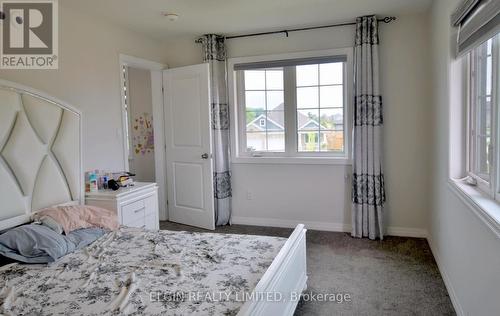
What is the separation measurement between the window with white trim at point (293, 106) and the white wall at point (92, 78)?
146cm

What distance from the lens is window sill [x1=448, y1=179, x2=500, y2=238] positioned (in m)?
1.68

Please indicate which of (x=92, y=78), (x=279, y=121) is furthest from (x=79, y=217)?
(x=279, y=121)

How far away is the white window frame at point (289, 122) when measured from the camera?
13.4 ft

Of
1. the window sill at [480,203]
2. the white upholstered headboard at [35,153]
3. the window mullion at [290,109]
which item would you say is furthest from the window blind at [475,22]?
the white upholstered headboard at [35,153]

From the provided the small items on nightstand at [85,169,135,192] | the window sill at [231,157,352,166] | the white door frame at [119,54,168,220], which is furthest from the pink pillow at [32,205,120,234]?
the window sill at [231,157,352,166]

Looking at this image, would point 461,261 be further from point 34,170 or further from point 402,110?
point 34,170

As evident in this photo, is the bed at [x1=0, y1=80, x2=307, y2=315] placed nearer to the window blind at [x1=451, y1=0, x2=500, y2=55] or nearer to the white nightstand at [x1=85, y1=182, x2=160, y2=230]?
the white nightstand at [x1=85, y1=182, x2=160, y2=230]

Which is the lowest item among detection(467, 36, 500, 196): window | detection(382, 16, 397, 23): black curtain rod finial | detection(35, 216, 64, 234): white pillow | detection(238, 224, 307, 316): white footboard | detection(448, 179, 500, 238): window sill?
detection(238, 224, 307, 316): white footboard

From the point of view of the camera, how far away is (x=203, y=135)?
14.3ft

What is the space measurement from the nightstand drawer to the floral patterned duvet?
0.63 m

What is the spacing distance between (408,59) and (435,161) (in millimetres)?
1194

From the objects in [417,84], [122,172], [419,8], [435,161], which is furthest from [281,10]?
[122,172]

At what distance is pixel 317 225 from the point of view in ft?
14.2

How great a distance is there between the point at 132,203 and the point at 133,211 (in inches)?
3.0
